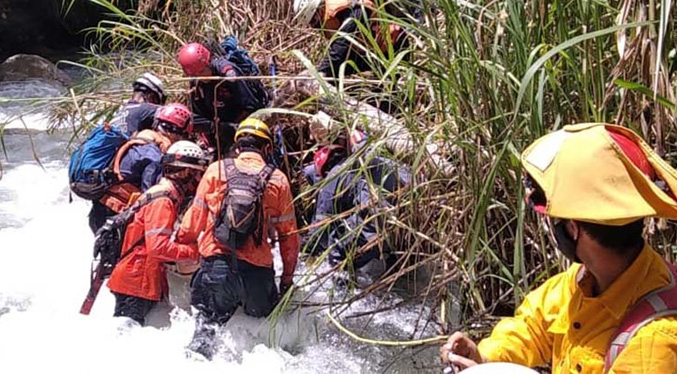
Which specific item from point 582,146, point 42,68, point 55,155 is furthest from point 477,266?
point 42,68

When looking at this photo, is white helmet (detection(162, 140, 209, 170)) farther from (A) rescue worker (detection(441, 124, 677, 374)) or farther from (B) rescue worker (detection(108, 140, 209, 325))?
(A) rescue worker (detection(441, 124, 677, 374))

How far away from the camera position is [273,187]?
419 cm

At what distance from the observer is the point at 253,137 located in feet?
14.3

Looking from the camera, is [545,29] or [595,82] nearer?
[595,82]

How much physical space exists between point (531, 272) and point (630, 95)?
0.77 m

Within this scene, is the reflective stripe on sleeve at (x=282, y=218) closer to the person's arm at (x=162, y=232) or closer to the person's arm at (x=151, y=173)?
the person's arm at (x=162, y=232)

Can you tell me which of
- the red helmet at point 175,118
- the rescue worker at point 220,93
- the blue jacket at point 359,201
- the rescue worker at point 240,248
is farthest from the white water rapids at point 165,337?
the rescue worker at point 220,93

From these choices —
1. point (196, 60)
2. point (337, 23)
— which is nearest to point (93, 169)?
point (196, 60)

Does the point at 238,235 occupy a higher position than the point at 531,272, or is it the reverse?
the point at 531,272

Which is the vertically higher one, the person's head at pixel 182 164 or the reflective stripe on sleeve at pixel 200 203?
the person's head at pixel 182 164

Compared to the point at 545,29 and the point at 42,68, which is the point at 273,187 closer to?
the point at 545,29

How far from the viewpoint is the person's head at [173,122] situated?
511cm

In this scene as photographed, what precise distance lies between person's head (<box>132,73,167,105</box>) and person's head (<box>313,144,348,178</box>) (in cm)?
150

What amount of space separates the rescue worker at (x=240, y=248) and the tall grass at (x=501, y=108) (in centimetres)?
75
